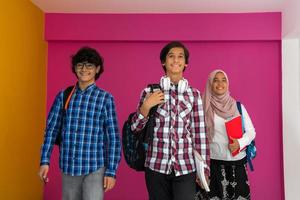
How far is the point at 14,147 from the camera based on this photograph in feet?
10.1

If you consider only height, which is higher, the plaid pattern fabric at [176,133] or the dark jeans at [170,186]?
the plaid pattern fabric at [176,133]

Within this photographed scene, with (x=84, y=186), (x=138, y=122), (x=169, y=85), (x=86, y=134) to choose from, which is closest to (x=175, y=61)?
(x=169, y=85)

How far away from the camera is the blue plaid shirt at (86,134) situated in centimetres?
210

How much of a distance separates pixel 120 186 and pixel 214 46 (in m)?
1.79

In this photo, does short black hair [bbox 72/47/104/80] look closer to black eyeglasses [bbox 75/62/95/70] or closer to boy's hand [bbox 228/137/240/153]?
black eyeglasses [bbox 75/62/95/70]

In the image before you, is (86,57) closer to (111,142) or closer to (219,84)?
(111,142)

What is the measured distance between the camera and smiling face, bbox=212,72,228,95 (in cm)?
275

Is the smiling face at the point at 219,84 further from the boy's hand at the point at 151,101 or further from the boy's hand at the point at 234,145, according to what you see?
the boy's hand at the point at 151,101

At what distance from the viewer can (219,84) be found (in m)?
2.76

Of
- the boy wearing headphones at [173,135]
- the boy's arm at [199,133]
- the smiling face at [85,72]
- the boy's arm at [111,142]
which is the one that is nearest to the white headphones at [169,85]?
the boy wearing headphones at [173,135]

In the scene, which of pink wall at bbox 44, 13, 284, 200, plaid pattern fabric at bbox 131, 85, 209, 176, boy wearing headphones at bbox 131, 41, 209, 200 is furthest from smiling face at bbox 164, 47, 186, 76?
pink wall at bbox 44, 13, 284, 200

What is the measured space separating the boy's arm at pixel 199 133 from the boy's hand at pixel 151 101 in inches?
8.7

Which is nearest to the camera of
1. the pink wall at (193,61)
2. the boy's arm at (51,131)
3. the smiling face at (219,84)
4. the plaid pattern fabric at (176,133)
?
the plaid pattern fabric at (176,133)

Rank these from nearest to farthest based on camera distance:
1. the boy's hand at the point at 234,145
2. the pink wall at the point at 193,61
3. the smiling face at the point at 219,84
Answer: the boy's hand at the point at 234,145, the smiling face at the point at 219,84, the pink wall at the point at 193,61
